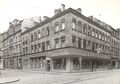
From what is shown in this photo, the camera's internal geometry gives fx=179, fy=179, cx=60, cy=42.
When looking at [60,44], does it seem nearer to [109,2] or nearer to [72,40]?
[72,40]

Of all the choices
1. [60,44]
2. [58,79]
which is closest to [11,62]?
[58,79]

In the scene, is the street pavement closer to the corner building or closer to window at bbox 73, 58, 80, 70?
the corner building

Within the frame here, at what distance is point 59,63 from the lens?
370 inches

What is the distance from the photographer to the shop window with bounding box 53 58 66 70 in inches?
361

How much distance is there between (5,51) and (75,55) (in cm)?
665

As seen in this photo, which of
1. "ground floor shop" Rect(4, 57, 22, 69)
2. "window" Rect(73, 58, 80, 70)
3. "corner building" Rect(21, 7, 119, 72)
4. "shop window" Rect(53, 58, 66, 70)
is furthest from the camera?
"shop window" Rect(53, 58, 66, 70)

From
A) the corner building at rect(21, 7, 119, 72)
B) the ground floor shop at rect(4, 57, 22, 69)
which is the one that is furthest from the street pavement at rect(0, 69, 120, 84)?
the corner building at rect(21, 7, 119, 72)

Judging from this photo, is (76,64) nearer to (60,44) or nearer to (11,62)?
(60,44)

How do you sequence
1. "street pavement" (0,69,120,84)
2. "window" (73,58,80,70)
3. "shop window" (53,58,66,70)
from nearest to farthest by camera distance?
"street pavement" (0,69,120,84), "window" (73,58,80,70), "shop window" (53,58,66,70)

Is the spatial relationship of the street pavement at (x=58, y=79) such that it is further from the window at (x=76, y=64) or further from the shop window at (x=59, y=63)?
the shop window at (x=59, y=63)

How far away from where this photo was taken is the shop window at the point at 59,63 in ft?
30.1

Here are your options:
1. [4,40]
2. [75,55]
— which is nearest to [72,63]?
[75,55]

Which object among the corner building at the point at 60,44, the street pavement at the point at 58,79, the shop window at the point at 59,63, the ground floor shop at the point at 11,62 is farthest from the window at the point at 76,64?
the ground floor shop at the point at 11,62

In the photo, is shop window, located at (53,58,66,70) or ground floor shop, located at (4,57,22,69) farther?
shop window, located at (53,58,66,70)
